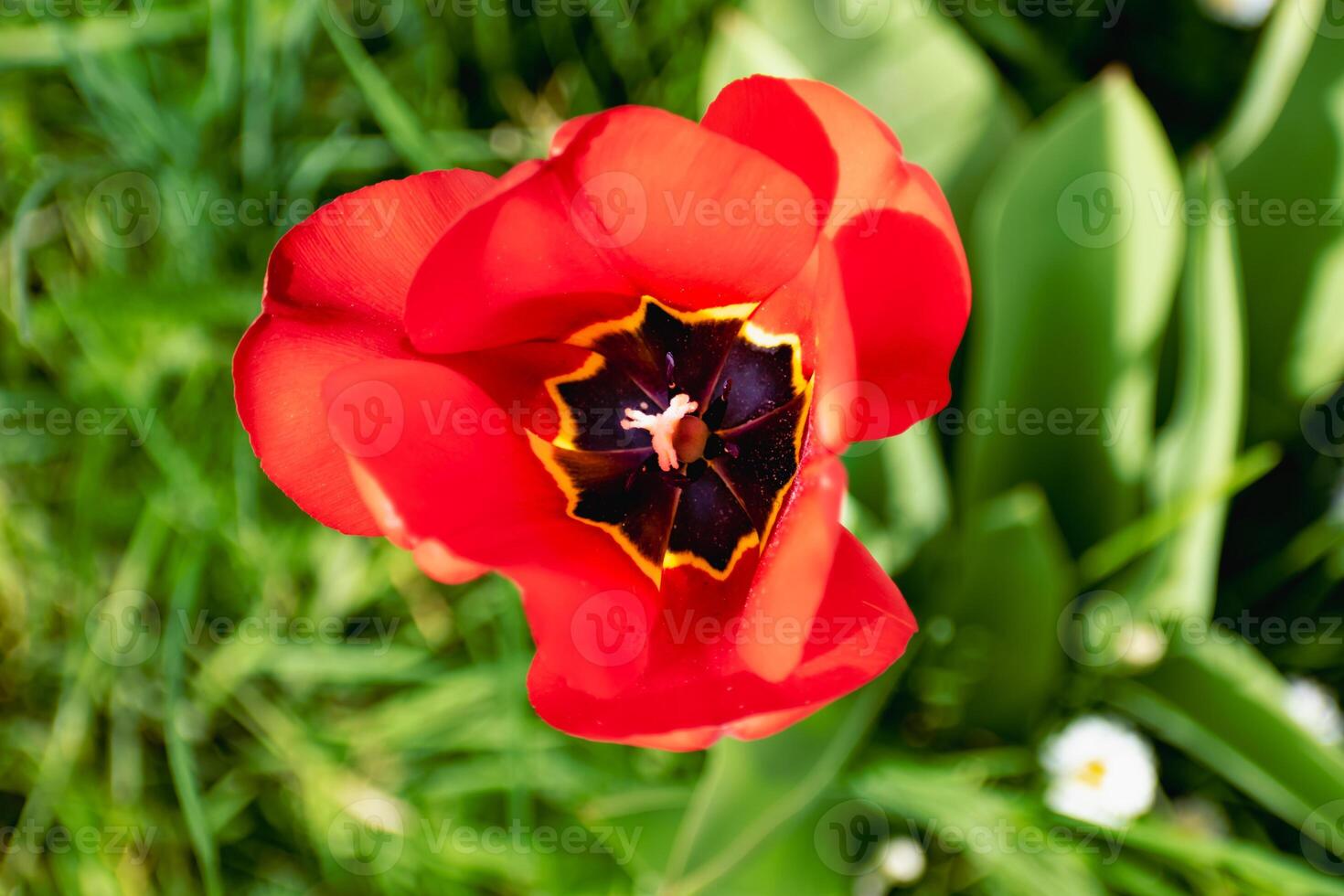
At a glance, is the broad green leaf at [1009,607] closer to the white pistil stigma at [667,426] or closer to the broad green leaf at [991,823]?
the broad green leaf at [991,823]

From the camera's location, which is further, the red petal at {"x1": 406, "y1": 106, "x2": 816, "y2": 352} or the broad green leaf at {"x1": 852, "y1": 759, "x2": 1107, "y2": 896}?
the broad green leaf at {"x1": 852, "y1": 759, "x2": 1107, "y2": 896}

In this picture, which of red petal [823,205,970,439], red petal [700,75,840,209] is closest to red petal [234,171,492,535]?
red petal [700,75,840,209]
